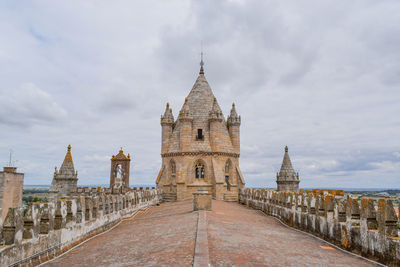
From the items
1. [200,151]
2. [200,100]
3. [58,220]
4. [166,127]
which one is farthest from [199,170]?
[58,220]

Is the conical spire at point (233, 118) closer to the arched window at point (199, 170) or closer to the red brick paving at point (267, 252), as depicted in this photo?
the arched window at point (199, 170)

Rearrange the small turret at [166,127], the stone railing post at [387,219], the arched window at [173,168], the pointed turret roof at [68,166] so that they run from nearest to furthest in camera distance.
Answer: the stone railing post at [387,219] → the arched window at [173,168] → the pointed turret roof at [68,166] → the small turret at [166,127]

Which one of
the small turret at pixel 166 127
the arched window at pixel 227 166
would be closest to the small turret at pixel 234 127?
the arched window at pixel 227 166

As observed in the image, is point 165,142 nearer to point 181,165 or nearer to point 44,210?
point 181,165

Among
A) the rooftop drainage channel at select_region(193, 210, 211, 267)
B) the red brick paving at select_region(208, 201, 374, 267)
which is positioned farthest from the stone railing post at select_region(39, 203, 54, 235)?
the red brick paving at select_region(208, 201, 374, 267)

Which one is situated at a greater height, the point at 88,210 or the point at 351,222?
the point at 88,210

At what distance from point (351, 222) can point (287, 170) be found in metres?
27.4

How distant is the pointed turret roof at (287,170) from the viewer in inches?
1499


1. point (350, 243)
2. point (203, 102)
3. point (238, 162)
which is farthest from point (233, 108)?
point (350, 243)

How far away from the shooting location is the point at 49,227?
10.5 metres

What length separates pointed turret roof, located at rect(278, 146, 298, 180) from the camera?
38.1 metres

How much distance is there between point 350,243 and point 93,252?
8.76 meters

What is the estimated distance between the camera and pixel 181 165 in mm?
33594

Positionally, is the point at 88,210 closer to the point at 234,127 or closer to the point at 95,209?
the point at 95,209
